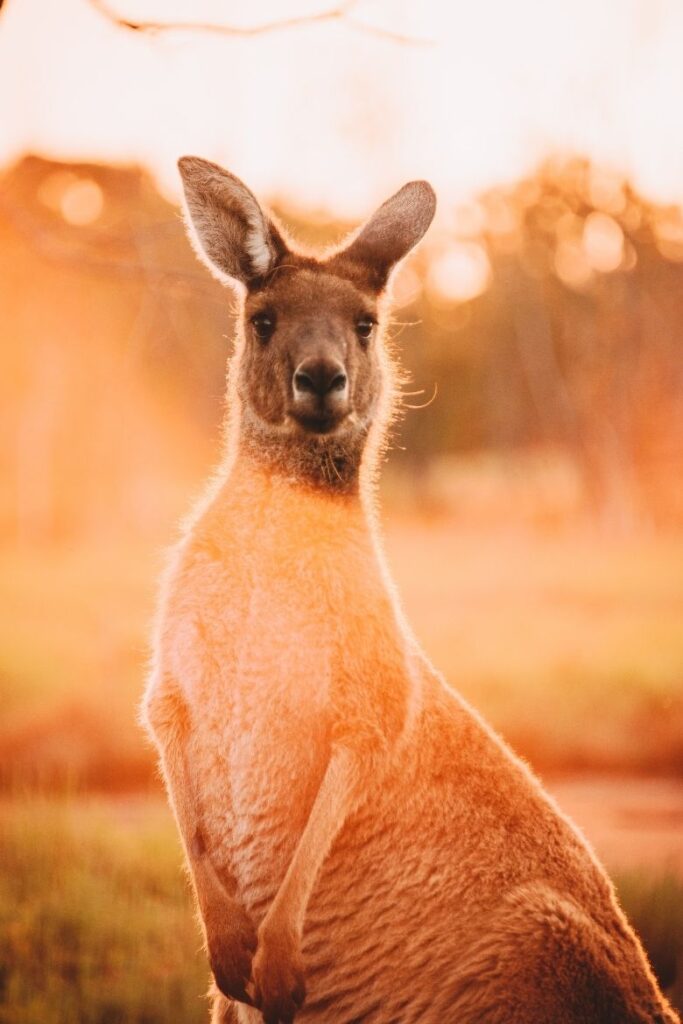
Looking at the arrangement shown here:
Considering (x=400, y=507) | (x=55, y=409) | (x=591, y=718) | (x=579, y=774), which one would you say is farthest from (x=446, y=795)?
(x=400, y=507)

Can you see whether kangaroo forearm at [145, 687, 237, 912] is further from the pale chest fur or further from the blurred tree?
the blurred tree

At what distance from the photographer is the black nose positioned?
9.07ft

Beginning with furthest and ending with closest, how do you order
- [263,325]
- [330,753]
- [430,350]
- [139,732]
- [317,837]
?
[430,350] → [139,732] → [263,325] → [330,753] → [317,837]

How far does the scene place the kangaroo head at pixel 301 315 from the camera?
9.25 ft

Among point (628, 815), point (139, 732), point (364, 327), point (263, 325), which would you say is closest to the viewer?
point (263, 325)

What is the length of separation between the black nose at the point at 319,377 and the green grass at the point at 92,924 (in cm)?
233

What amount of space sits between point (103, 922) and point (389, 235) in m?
2.92

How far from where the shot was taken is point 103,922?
4.47 metres

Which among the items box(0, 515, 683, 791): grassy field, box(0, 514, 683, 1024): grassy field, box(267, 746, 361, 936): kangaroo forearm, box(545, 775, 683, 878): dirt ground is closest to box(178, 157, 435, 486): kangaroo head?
box(0, 514, 683, 1024): grassy field

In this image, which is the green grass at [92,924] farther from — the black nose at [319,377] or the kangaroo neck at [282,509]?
the black nose at [319,377]

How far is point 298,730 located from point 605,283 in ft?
49.7

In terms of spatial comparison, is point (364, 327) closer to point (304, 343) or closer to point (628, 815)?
point (304, 343)

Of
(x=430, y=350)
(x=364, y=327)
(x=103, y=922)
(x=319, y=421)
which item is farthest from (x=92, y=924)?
(x=430, y=350)

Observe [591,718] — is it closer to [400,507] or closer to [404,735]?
[404,735]
